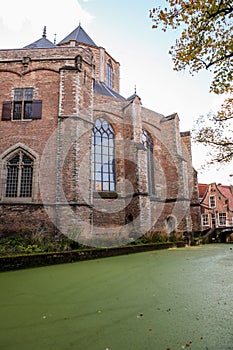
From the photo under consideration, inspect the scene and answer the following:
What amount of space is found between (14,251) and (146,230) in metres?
7.28

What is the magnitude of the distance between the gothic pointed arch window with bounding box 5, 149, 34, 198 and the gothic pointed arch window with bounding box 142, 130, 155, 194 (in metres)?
8.39

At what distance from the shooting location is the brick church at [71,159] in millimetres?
10414

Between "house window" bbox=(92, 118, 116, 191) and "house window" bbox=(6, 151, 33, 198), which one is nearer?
"house window" bbox=(6, 151, 33, 198)

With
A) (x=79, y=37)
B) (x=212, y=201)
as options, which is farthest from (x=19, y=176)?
(x=212, y=201)

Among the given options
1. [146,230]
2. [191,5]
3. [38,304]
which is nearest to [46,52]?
[191,5]

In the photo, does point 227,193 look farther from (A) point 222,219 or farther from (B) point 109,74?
(B) point 109,74

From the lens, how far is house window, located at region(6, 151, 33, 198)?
1110 centimetres

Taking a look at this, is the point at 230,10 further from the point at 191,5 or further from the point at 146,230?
the point at 146,230

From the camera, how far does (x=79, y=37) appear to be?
2250 cm

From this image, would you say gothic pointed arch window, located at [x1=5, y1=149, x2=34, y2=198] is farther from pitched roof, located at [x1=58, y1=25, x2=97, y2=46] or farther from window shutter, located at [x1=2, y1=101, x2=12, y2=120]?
pitched roof, located at [x1=58, y1=25, x2=97, y2=46]

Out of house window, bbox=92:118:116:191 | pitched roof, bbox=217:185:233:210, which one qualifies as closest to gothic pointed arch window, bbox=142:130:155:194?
house window, bbox=92:118:116:191

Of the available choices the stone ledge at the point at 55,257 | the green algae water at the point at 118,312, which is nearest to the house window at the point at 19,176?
the stone ledge at the point at 55,257

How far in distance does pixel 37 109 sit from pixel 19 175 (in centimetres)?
342

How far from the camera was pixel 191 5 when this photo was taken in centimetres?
510
